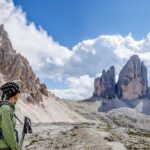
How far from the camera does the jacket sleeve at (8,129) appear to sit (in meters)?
7.68

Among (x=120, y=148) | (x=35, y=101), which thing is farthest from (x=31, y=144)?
(x=35, y=101)

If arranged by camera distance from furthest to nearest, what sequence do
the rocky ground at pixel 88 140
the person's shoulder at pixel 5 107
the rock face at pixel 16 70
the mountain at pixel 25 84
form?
the rock face at pixel 16 70
the mountain at pixel 25 84
the rocky ground at pixel 88 140
the person's shoulder at pixel 5 107

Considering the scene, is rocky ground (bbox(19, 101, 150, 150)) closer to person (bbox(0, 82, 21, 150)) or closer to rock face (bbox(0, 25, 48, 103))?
person (bbox(0, 82, 21, 150))

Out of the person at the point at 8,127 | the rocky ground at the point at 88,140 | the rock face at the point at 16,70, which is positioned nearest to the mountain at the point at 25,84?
the rock face at the point at 16,70

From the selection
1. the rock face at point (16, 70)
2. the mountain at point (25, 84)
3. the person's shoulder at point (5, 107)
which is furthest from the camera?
the rock face at point (16, 70)

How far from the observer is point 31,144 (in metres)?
40.4

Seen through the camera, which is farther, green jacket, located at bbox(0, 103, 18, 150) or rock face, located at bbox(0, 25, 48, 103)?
rock face, located at bbox(0, 25, 48, 103)

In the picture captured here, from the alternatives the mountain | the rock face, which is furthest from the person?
the rock face

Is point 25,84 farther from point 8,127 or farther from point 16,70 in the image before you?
point 8,127

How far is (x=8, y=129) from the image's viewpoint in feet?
25.5

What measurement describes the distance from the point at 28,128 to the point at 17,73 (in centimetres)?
18276

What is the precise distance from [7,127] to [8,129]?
4cm

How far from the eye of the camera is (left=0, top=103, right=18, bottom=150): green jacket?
7688 mm

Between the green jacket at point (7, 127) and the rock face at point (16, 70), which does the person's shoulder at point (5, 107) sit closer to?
the green jacket at point (7, 127)
